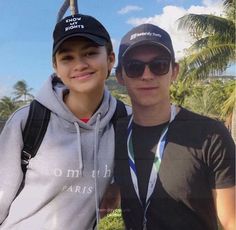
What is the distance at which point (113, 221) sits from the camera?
1.80m

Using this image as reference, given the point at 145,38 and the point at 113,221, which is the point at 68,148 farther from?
the point at 145,38

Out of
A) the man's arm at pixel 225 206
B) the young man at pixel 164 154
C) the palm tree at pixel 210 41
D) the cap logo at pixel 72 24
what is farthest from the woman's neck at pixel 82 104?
the man's arm at pixel 225 206

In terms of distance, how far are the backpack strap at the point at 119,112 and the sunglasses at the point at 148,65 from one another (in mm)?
133

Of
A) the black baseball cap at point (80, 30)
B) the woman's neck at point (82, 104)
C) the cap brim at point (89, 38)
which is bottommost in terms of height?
the woman's neck at point (82, 104)

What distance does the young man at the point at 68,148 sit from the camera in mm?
1702

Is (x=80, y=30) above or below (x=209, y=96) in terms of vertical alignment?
above

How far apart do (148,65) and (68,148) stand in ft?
1.38

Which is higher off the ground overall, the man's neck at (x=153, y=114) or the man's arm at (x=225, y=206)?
the man's neck at (x=153, y=114)

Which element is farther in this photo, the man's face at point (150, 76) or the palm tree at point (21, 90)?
the palm tree at point (21, 90)

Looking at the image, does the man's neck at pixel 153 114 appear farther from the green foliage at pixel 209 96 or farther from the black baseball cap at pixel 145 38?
the black baseball cap at pixel 145 38

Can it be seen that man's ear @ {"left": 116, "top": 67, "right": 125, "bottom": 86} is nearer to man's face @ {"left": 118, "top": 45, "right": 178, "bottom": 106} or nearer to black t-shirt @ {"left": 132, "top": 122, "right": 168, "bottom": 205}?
man's face @ {"left": 118, "top": 45, "right": 178, "bottom": 106}

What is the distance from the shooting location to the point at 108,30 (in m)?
1.75

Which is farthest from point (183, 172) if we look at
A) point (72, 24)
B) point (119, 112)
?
point (72, 24)

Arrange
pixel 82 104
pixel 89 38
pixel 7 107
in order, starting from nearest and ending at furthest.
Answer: pixel 89 38, pixel 82 104, pixel 7 107
